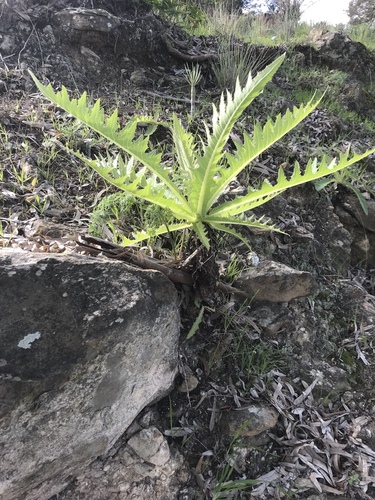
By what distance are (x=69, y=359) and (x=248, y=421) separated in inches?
31.9

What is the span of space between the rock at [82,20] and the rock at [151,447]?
366 cm

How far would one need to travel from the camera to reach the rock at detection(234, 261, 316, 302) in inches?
78.2

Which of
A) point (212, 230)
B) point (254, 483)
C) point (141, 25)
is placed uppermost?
point (141, 25)

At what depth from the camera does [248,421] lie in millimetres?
1607

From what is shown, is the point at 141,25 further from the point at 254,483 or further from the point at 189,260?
the point at 254,483

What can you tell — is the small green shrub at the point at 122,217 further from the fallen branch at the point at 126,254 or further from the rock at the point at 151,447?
the rock at the point at 151,447

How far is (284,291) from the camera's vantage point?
2.04m

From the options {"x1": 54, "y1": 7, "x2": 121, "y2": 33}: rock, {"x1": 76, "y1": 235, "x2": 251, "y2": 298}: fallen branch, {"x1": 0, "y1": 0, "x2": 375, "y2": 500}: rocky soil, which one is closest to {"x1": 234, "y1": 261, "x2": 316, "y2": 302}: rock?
{"x1": 0, "y1": 0, "x2": 375, "y2": 500}: rocky soil

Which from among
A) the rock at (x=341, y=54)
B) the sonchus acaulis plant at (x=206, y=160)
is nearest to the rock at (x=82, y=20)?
the sonchus acaulis plant at (x=206, y=160)

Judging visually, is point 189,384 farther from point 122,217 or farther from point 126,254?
point 122,217

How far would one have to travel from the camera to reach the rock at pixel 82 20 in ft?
11.9

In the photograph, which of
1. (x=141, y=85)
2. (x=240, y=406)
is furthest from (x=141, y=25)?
(x=240, y=406)

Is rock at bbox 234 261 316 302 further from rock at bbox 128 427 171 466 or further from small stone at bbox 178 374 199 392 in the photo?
rock at bbox 128 427 171 466

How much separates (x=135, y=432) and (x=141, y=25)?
4045 mm
